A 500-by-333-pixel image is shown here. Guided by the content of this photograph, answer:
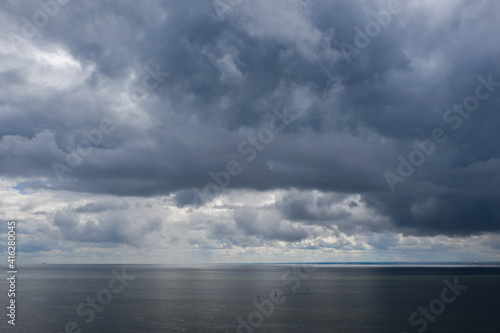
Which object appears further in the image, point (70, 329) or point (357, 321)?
point (357, 321)

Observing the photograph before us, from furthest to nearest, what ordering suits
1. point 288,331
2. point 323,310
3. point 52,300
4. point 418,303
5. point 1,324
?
point 52,300
point 418,303
point 323,310
point 1,324
point 288,331

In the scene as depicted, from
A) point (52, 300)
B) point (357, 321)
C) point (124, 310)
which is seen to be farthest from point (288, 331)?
point (52, 300)

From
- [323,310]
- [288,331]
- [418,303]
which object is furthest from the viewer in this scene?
[418,303]

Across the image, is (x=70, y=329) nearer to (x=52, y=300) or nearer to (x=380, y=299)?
(x=52, y=300)

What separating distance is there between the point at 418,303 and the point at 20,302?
14452 centimetres

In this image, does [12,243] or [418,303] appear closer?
[12,243]

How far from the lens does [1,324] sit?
10106cm

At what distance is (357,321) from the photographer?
102500 millimetres

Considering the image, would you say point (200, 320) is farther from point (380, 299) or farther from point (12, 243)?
point (380, 299)

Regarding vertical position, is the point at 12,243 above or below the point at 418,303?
above

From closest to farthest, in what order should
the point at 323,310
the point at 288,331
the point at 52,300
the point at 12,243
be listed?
1. the point at 12,243
2. the point at 288,331
3. the point at 323,310
4. the point at 52,300

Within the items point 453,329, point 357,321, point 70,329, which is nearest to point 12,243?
point 70,329

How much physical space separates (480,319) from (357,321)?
32.6 meters

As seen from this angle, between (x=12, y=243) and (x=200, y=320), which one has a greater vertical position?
(x=12, y=243)
